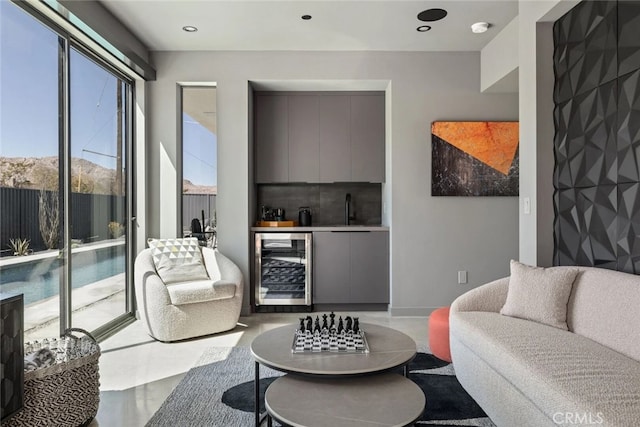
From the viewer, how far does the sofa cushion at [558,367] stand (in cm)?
145

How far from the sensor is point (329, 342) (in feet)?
7.11

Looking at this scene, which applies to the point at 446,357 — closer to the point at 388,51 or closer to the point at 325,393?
the point at 325,393

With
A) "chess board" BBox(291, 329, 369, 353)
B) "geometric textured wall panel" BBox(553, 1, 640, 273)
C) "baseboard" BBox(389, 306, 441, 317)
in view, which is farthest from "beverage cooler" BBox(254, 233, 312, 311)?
"geometric textured wall panel" BBox(553, 1, 640, 273)

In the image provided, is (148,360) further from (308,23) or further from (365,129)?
(365,129)

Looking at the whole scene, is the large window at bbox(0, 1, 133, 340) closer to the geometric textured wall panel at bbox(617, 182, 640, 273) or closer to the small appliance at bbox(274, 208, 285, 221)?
the small appliance at bbox(274, 208, 285, 221)

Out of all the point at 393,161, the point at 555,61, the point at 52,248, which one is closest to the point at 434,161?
the point at 393,161

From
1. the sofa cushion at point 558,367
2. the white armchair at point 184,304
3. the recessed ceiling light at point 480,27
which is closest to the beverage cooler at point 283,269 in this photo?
the white armchair at point 184,304

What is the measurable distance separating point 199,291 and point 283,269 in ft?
3.76

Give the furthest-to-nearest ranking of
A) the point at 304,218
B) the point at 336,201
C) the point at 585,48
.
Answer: the point at 336,201, the point at 304,218, the point at 585,48

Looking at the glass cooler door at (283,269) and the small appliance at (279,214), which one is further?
the small appliance at (279,214)

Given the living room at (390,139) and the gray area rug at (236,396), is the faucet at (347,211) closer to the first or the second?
the living room at (390,139)

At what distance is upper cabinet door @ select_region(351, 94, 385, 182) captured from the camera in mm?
4746

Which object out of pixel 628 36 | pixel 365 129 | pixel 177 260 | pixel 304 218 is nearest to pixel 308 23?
pixel 365 129

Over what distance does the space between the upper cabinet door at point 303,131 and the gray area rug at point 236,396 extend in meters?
2.38
